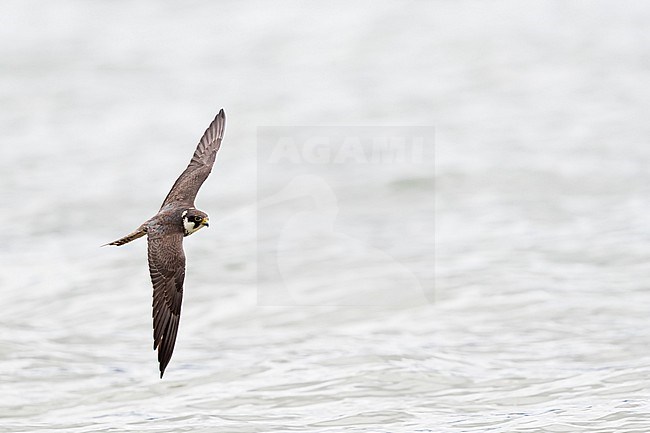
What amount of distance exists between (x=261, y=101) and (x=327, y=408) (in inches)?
490

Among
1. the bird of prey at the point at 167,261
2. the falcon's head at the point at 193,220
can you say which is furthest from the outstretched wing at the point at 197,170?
the falcon's head at the point at 193,220

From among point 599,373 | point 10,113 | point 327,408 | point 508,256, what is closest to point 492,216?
point 508,256

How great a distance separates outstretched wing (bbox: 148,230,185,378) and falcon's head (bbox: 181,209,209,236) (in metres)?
0.13

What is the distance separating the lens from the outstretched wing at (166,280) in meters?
10.1

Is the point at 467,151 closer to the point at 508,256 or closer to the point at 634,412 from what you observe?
the point at 508,256

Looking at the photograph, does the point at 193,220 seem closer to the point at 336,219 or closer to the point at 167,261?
the point at 167,261

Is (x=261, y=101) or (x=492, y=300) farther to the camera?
(x=261, y=101)

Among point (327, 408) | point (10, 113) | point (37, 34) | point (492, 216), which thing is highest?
point (37, 34)

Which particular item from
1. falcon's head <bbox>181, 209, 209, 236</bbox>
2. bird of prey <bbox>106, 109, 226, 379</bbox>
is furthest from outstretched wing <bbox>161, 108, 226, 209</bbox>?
falcon's head <bbox>181, 209, 209, 236</bbox>

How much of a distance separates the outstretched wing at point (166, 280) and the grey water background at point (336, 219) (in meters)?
1.91

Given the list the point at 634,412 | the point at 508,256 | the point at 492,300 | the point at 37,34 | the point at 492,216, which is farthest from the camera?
the point at 37,34

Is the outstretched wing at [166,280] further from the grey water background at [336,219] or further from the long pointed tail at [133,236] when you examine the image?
the grey water background at [336,219]

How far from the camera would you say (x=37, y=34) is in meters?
26.9

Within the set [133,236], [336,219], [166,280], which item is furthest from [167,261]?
[336,219]
